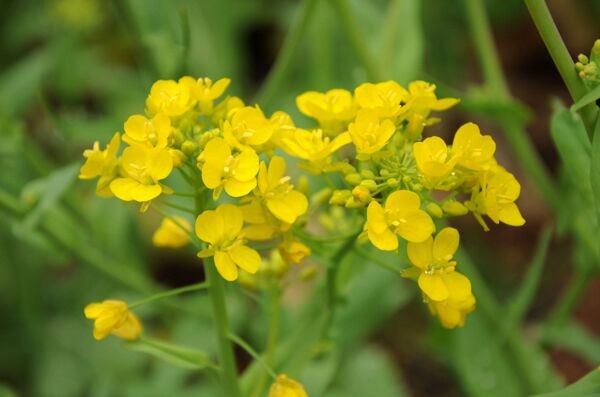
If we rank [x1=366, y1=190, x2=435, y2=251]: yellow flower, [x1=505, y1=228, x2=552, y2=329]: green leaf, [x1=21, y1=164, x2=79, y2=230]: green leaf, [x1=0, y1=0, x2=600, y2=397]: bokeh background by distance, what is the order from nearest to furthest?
[x1=366, y1=190, x2=435, y2=251]: yellow flower, [x1=505, y1=228, x2=552, y2=329]: green leaf, [x1=21, y1=164, x2=79, y2=230]: green leaf, [x1=0, y1=0, x2=600, y2=397]: bokeh background

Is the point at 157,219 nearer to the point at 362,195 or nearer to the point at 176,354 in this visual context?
the point at 176,354

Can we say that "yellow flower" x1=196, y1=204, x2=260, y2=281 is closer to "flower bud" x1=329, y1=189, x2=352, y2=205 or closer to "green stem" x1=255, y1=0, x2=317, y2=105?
"flower bud" x1=329, y1=189, x2=352, y2=205

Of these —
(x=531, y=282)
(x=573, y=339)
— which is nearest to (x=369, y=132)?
(x=531, y=282)

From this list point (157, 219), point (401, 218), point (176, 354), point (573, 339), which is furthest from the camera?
point (157, 219)

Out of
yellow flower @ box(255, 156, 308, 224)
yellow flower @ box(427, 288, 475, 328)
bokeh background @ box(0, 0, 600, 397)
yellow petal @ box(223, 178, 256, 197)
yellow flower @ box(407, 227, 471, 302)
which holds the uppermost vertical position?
yellow petal @ box(223, 178, 256, 197)

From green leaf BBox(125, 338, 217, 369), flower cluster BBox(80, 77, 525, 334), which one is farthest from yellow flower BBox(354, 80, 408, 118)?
green leaf BBox(125, 338, 217, 369)

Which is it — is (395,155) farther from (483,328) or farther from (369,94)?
(483,328)

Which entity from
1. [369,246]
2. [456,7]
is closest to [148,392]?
[369,246]
